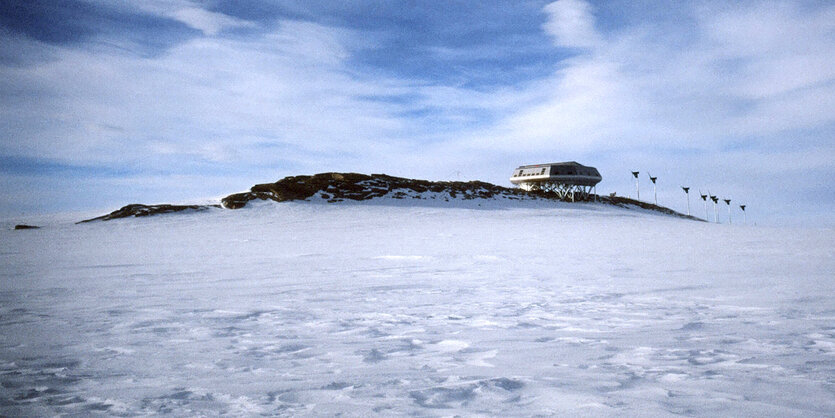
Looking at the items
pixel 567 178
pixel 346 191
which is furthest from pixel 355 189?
pixel 567 178

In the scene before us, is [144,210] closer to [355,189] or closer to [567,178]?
[355,189]

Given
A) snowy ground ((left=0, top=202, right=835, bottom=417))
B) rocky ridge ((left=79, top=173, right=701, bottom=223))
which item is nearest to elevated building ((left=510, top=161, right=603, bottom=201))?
rocky ridge ((left=79, top=173, right=701, bottom=223))

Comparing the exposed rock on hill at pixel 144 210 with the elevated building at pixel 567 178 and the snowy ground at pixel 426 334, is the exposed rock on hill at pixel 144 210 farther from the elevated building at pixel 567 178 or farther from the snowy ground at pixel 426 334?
the elevated building at pixel 567 178

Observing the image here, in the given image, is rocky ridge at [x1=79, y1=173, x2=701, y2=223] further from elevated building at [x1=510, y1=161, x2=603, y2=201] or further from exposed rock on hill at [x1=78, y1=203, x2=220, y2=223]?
elevated building at [x1=510, y1=161, x2=603, y2=201]

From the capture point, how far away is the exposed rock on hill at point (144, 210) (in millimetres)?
20188

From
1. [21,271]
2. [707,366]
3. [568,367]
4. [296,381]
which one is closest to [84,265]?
[21,271]

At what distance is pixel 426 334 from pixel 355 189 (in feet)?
72.2

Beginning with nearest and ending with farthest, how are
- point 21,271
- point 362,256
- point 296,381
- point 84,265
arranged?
point 296,381 → point 21,271 → point 84,265 → point 362,256

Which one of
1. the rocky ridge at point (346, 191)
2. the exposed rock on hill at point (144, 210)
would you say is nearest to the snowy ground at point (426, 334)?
the exposed rock on hill at point (144, 210)

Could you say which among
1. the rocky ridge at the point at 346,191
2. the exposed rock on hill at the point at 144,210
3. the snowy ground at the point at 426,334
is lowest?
the snowy ground at the point at 426,334

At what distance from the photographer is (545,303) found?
5242 mm

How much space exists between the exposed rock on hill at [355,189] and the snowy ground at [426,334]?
13340mm

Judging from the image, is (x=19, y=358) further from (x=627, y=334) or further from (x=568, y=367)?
(x=627, y=334)

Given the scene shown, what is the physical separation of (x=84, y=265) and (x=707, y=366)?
1050 centimetres
